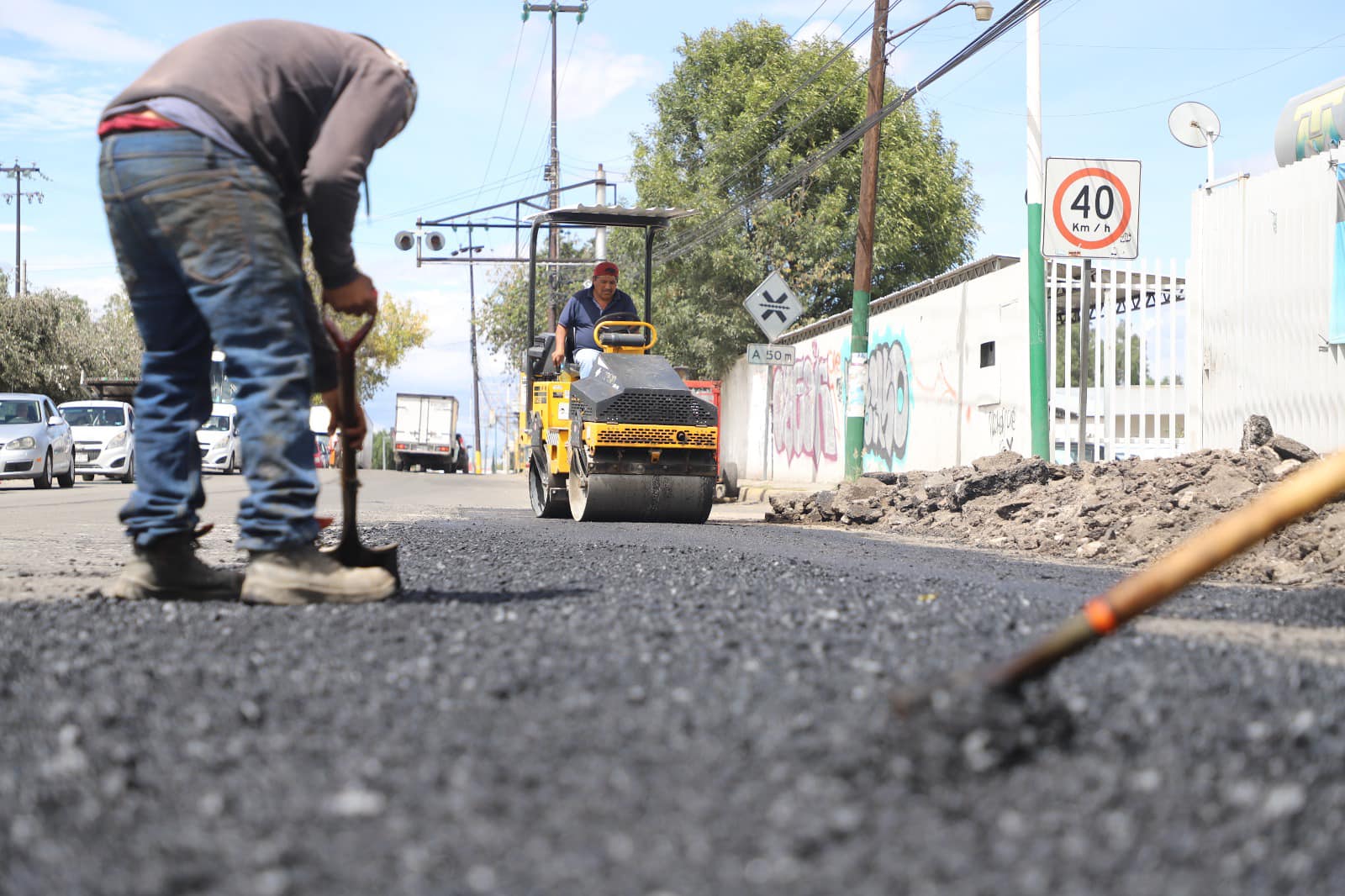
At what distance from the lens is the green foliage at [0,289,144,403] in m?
43.9

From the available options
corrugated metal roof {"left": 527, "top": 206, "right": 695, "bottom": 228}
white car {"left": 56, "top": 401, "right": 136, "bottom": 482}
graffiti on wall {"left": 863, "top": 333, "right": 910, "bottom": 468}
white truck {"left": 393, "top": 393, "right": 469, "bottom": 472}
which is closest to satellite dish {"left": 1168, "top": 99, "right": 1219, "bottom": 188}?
corrugated metal roof {"left": 527, "top": 206, "right": 695, "bottom": 228}

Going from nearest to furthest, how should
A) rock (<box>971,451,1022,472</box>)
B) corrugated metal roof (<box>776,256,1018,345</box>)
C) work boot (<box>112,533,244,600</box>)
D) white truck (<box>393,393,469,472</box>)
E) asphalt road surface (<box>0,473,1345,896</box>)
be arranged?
1. asphalt road surface (<box>0,473,1345,896</box>)
2. work boot (<box>112,533,244,600</box>)
3. rock (<box>971,451,1022,472</box>)
4. corrugated metal roof (<box>776,256,1018,345</box>)
5. white truck (<box>393,393,469,472</box>)

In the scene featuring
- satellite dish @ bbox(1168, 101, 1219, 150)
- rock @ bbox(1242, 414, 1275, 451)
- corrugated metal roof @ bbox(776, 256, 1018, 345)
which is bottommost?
rock @ bbox(1242, 414, 1275, 451)

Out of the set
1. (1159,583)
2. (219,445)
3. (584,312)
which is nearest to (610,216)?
(584,312)

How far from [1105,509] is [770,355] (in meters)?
9.37

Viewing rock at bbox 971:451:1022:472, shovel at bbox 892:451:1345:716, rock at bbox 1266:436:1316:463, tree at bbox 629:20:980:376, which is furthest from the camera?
tree at bbox 629:20:980:376

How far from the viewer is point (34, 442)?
20.7 meters

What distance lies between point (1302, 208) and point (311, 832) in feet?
36.1

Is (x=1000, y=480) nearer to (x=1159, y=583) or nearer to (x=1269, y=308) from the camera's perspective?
(x=1269, y=308)

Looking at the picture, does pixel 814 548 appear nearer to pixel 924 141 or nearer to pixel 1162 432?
pixel 1162 432

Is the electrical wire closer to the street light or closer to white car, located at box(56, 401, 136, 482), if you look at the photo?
the street light

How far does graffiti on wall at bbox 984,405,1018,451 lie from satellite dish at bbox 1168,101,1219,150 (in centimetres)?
400

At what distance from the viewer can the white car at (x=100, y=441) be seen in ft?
83.6

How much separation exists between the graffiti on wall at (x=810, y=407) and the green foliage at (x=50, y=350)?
2425 cm
